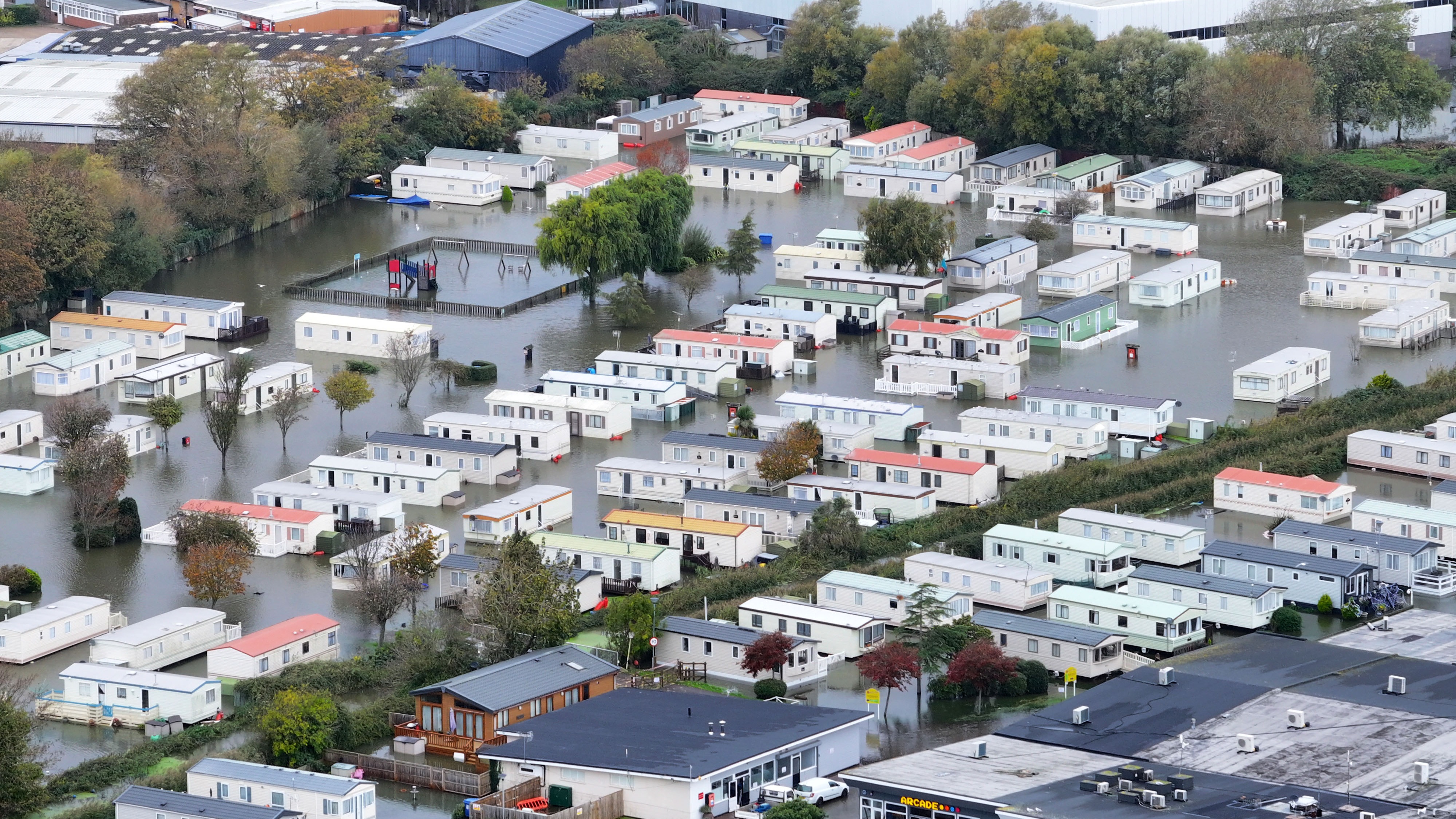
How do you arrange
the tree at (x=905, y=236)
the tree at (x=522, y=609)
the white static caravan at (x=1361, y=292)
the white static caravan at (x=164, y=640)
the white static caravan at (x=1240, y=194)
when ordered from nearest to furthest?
the tree at (x=522, y=609) → the white static caravan at (x=164, y=640) → the white static caravan at (x=1361, y=292) → the tree at (x=905, y=236) → the white static caravan at (x=1240, y=194)

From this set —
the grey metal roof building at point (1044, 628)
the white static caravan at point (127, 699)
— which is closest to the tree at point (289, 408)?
the white static caravan at point (127, 699)

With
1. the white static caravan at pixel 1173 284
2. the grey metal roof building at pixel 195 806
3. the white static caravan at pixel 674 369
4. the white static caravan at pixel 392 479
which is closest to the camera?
the grey metal roof building at pixel 195 806

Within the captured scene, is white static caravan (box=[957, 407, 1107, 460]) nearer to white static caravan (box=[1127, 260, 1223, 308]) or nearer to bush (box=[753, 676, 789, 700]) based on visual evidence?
white static caravan (box=[1127, 260, 1223, 308])

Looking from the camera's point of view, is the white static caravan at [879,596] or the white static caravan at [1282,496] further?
the white static caravan at [1282,496]

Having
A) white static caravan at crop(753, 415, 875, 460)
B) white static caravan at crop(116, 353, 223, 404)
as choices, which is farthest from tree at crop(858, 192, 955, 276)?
white static caravan at crop(116, 353, 223, 404)

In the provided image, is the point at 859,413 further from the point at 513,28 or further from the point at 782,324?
the point at 513,28

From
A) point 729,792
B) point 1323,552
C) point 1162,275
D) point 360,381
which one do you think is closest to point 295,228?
point 360,381

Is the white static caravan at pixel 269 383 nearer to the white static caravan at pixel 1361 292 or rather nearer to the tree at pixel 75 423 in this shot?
the tree at pixel 75 423

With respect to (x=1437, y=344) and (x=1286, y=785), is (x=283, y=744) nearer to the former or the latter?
(x=1286, y=785)
